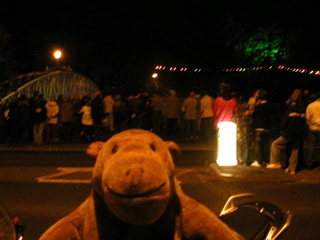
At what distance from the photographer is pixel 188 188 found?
875 cm

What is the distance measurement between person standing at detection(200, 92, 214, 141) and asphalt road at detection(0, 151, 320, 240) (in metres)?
4.03

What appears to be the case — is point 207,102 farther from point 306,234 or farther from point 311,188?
point 306,234

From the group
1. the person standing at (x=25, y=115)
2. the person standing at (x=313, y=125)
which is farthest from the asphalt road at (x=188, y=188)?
the person standing at (x=25, y=115)

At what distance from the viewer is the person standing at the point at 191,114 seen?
16109 mm

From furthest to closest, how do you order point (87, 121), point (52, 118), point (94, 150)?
point (52, 118), point (87, 121), point (94, 150)

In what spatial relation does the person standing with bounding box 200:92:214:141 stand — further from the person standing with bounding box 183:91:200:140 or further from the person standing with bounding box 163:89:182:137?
the person standing with bounding box 163:89:182:137

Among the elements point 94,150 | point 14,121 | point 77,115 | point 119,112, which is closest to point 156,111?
point 119,112

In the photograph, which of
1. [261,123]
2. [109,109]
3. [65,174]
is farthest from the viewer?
[109,109]

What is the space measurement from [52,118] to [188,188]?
8.32 m

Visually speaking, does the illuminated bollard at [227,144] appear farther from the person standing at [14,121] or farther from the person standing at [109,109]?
the person standing at [14,121]

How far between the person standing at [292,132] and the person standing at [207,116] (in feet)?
19.0

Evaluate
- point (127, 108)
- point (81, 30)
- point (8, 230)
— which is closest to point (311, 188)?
point (8, 230)

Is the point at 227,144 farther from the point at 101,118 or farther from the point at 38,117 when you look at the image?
→ the point at 38,117

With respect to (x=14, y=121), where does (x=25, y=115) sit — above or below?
above
